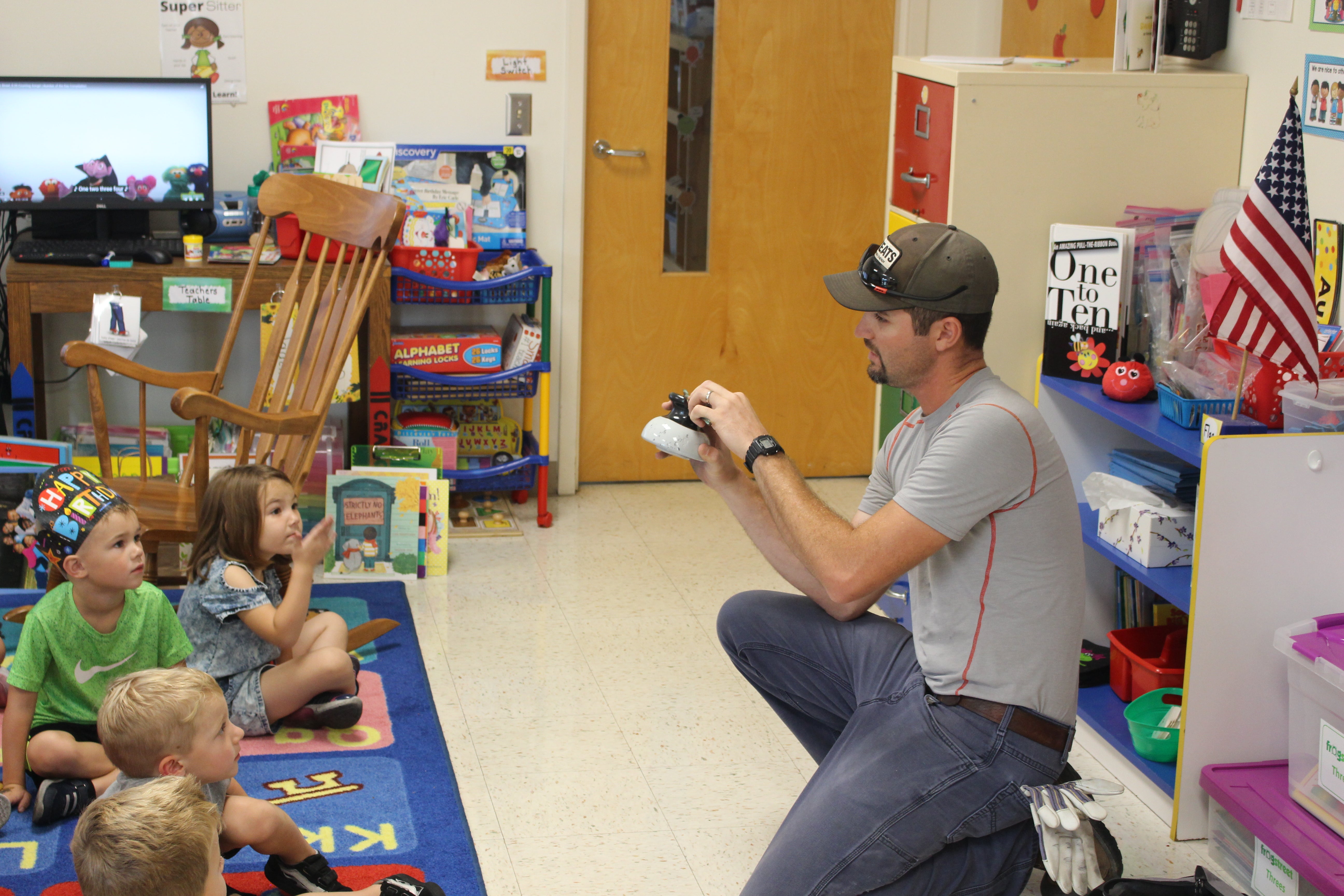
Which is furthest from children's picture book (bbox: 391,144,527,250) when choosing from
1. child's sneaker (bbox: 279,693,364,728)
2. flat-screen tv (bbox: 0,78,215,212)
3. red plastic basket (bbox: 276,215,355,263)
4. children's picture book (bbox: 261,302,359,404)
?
child's sneaker (bbox: 279,693,364,728)

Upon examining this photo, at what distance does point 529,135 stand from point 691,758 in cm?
220

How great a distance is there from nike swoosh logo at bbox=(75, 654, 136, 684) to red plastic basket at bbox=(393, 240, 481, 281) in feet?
5.76

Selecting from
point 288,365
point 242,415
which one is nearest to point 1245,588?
point 242,415

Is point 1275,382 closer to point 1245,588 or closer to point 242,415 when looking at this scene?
point 1245,588

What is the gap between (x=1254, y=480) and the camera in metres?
2.36

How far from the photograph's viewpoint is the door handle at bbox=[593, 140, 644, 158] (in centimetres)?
432

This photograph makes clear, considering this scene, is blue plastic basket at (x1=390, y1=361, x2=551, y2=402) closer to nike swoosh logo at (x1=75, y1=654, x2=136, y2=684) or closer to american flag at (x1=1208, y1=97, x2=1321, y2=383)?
nike swoosh logo at (x1=75, y1=654, x2=136, y2=684)

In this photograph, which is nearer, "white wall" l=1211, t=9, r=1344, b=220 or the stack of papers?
"white wall" l=1211, t=9, r=1344, b=220

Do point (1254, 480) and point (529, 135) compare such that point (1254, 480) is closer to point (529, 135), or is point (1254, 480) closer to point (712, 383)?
point (712, 383)

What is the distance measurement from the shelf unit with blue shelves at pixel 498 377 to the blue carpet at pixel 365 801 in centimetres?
103

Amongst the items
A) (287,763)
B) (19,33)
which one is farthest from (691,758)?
(19,33)

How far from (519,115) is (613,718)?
6.74 ft

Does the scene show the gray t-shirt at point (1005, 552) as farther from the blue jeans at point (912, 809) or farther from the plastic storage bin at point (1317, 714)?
the plastic storage bin at point (1317, 714)

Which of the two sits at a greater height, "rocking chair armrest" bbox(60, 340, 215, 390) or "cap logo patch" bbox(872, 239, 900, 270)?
"cap logo patch" bbox(872, 239, 900, 270)
